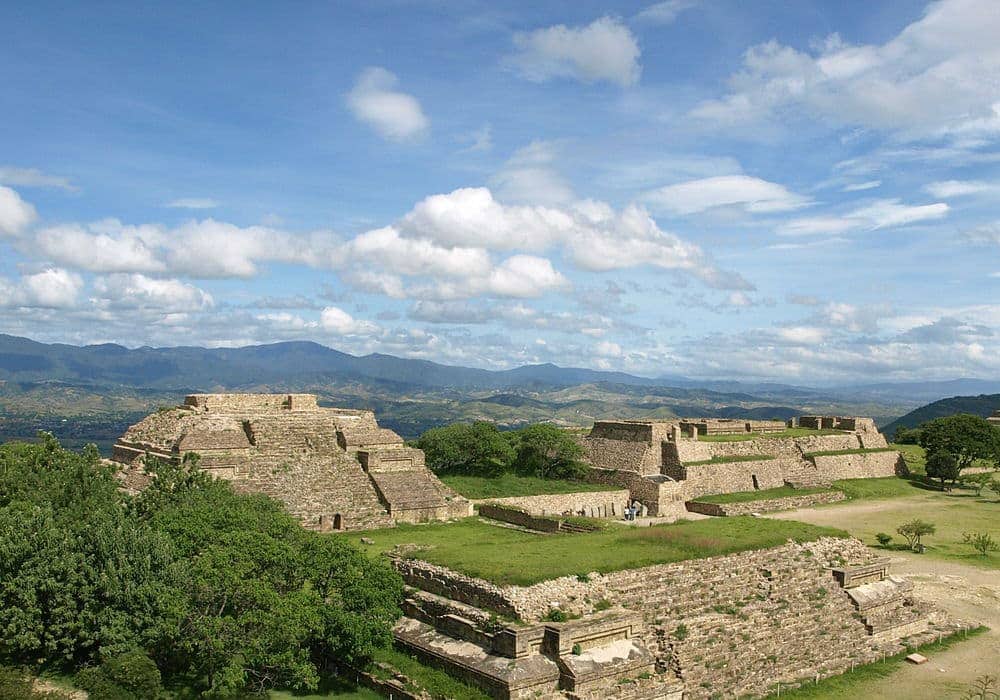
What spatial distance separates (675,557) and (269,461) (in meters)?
19.1

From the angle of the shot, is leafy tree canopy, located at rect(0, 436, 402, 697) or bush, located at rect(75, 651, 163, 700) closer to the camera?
bush, located at rect(75, 651, 163, 700)

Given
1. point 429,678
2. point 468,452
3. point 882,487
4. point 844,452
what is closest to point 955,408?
point 844,452

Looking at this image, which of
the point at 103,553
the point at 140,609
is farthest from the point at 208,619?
the point at 103,553

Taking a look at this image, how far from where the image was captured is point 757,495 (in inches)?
1805

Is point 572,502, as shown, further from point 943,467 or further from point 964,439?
point 964,439

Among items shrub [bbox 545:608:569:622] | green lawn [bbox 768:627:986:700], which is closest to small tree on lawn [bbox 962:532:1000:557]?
green lawn [bbox 768:627:986:700]

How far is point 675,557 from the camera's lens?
22.1 metres

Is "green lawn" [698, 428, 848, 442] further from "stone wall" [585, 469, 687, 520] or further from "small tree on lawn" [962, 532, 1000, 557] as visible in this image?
"small tree on lawn" [962, 532, 1000, 557]

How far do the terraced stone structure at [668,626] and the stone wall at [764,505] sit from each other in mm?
15755

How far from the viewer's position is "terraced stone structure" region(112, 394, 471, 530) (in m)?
31.9

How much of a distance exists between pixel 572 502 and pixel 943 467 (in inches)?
1305

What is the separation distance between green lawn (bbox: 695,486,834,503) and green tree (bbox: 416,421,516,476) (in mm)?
11898

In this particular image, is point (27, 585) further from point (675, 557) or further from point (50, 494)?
point (675, 557)

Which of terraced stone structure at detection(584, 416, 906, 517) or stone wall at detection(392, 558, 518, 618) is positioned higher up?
terraced stone structure at detection(584, 416, 906, 517)
